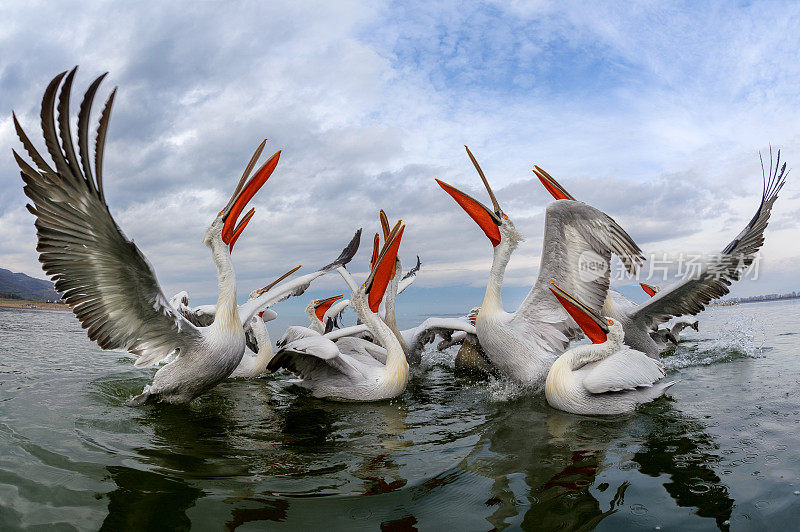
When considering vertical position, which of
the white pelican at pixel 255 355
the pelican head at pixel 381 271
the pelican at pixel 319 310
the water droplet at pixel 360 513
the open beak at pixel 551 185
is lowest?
the water droplet at pixel 360 513

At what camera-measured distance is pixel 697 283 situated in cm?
603

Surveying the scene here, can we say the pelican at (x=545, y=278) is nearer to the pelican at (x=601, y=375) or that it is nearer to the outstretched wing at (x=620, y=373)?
the pelican at (x=601, y=375)

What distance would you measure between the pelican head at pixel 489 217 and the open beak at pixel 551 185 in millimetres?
802

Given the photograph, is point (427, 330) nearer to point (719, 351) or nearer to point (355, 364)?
point (355, 364)

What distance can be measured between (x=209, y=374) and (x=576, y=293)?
13.2 ft

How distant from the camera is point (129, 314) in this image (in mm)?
4348

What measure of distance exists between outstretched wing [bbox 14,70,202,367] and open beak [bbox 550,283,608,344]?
3357 millimetres

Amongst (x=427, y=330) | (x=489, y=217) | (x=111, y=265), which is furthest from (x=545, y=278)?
(x=111, y=265)

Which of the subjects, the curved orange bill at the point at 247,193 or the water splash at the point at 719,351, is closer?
the curved orange bill at the point at 247,193

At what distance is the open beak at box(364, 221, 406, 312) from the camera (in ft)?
17.9

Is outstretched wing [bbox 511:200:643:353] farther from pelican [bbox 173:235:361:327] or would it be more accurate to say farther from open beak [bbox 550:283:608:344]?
pelican [bbox 173:235:361:327]

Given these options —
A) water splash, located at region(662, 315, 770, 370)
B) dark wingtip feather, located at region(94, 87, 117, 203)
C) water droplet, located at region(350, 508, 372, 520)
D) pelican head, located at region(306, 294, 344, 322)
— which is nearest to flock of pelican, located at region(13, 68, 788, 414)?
dark wingtip feather, located at region(94, 87, 117, 203)

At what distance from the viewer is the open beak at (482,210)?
6016 mm

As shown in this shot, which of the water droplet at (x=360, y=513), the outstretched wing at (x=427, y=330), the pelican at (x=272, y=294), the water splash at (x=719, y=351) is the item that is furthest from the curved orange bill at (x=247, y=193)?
the water splash at (x=719, y=351)
